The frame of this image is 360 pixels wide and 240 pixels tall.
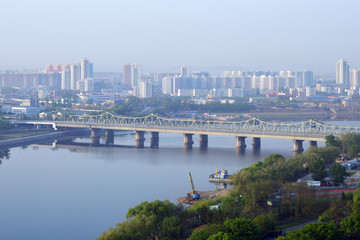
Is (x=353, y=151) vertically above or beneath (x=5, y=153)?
above

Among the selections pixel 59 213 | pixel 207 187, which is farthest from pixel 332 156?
pixel 59 213

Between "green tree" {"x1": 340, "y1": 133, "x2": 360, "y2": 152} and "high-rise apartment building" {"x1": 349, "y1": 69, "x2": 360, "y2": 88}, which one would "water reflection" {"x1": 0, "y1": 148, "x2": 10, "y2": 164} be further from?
"high-rise apartment building" {"x1": 349, "y1": 69, "x2": 360, "y2": 88}

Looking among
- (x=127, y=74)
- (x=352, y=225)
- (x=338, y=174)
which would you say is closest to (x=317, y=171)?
(x=338, y=174)

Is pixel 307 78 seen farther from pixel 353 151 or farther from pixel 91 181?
pixel 91 181

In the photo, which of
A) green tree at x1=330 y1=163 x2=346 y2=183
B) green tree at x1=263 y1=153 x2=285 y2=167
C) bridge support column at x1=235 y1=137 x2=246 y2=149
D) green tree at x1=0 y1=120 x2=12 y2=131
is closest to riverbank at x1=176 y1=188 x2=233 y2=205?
green tree at x1=263 y1=153 x2=285 y2=167

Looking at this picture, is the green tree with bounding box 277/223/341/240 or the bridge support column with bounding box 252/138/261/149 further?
the bridge support column with bounding box 252/138/261/149

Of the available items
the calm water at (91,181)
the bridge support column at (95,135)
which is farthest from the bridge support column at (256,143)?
the bridge support column at (95,135)

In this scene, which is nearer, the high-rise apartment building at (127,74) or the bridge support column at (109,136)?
the bridge support column at (109,136)

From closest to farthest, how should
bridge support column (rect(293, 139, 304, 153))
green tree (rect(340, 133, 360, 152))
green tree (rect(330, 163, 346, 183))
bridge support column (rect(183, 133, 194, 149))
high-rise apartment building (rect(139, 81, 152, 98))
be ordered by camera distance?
green tree (rect(330, 163, 346, 183)), green tree (rect(340, 133, 360, 152)), bridge support column (rect(293, 139, 304, 153)), bridge support column (rect(183, 133, 194, 149)), high-rise apartment building (rect(139, 81, 152, 98))

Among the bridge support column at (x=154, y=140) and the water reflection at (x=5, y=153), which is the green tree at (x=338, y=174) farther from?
the bridge support column at (x=154, y=140)
